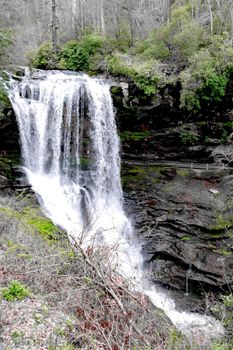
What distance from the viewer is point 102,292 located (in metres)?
4.94

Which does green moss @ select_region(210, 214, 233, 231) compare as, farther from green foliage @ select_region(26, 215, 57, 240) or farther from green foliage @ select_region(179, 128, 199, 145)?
green foliage @ select_region(26, 215, 57, 240)

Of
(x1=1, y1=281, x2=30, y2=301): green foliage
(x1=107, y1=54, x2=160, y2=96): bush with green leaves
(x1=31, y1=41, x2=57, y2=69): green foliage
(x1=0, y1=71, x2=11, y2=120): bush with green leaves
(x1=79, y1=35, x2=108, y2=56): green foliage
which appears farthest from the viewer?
(x1=31, y1=41, x2=57, y2=69): green foliage

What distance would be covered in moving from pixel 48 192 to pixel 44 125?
3.12 m

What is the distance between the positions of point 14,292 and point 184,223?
8.57m

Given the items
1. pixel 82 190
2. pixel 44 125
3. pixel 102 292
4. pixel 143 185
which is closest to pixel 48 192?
pixel 82 190

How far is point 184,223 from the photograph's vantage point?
12.8 meters

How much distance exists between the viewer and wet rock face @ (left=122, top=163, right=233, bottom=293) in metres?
11.4

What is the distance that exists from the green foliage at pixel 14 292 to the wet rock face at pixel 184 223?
17.2ft

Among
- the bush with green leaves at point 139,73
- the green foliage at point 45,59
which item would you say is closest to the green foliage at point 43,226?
the bush with green leaves at point 139,73

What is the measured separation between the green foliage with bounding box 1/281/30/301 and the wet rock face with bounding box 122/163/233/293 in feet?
17.2

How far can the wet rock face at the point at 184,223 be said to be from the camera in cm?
1142

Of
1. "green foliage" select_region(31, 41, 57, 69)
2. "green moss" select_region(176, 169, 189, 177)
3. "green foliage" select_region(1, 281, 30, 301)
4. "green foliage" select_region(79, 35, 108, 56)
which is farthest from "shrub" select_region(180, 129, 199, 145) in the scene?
"green foliage" select_region(1, 281, 30, 301)

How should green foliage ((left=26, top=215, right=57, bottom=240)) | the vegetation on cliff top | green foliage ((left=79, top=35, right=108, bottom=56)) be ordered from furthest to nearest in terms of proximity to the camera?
green foliage ((left=79, top=35, right=108, bottom=56)), the vegetation on cliff top, green foliage ((left=26, top=215, right=57, bottom=240))

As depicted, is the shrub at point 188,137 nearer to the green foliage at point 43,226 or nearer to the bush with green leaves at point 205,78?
the bush with green leaves at point 205,78
